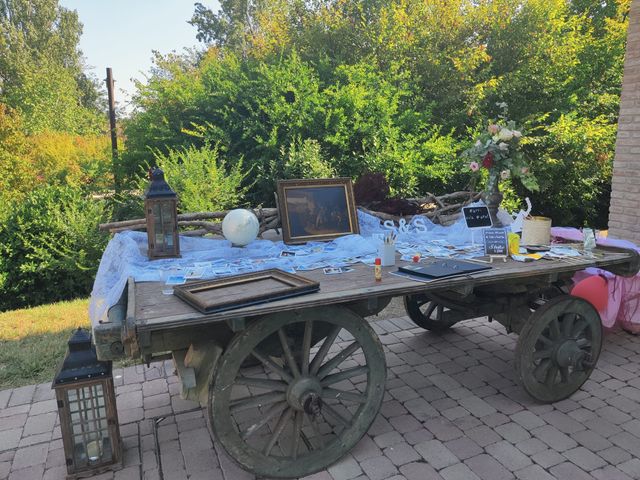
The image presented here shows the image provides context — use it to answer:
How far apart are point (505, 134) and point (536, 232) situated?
0.78 meters

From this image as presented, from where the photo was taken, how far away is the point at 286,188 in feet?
12.3

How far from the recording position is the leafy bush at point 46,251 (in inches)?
274

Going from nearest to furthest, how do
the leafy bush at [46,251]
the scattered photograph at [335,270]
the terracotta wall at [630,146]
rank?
the scattered photograph at [335,270], the terracotta wall at [630,146], the leafy bush at [46,251]

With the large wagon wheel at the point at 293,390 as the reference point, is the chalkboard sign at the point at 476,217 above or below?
above

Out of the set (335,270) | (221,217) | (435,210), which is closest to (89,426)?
(335,270)

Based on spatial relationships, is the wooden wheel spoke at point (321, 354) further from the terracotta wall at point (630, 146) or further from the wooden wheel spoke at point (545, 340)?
the terracotta wall at point (630, 146)

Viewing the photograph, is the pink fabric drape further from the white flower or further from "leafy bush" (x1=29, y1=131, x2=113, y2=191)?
"leafy bush" (x1=29, y1=131, x2=113, y2=191)

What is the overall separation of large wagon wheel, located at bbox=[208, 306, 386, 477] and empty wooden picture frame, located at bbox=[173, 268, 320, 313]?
12 cm

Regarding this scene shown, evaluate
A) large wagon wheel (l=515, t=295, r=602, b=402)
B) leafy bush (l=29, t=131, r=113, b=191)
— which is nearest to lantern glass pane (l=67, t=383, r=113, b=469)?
large wagon wheel (l=515, t=295, r=602, b=402)

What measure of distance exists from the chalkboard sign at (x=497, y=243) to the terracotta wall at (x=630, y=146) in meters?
2.65

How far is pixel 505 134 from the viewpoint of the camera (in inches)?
141

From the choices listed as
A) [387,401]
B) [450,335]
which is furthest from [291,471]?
[450,335]

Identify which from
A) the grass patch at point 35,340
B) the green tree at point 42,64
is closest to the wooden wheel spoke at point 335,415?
the grass patch at point 35,340

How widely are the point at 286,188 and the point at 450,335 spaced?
2.18 metres
